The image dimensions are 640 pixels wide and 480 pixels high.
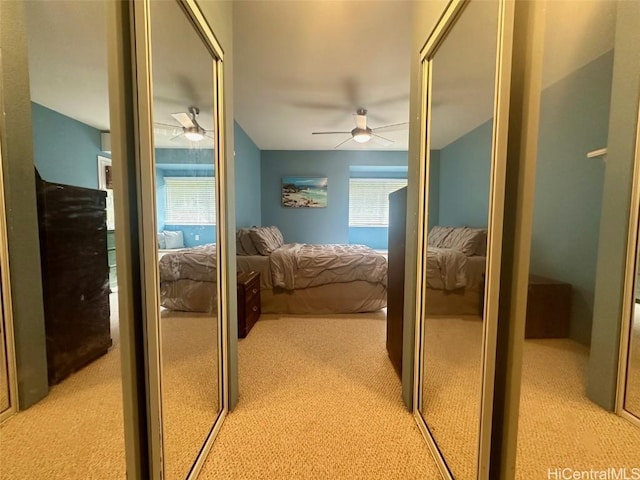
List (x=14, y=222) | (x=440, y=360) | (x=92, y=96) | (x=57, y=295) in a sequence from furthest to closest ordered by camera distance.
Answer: (x=440, y=360) < (x=57, y=295) < (x=14, y=222) < (x=92, y=96)

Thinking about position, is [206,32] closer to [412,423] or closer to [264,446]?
[264,446]

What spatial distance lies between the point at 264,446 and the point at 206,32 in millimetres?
1970

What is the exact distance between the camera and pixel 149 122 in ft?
2.49

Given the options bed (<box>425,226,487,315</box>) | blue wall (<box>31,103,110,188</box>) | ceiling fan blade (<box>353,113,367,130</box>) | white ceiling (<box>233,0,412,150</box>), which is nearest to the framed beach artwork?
white ceiling (<box>233,0,412,150</box>)

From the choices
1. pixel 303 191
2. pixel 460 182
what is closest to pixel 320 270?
pixel 460 182

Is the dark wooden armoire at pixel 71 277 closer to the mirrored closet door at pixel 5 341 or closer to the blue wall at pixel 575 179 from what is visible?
the mirrored closet door at pixel 5 341

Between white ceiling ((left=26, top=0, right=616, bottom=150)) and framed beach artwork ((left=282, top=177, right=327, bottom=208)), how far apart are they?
1325 mm

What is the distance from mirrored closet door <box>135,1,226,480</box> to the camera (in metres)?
0.82

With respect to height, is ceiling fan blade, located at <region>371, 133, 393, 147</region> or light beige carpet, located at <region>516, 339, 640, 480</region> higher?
ceiling fan blade, located at <region>371, 133, 393, 147</region>

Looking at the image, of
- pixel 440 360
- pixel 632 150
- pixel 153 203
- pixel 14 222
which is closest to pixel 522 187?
pixel 632 150

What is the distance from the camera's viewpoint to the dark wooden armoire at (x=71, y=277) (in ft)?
3.53

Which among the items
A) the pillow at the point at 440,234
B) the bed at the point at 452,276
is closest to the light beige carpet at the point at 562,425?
the bed at the point at 452,276

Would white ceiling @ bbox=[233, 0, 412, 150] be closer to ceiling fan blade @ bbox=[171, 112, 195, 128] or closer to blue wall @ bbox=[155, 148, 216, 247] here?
ceiling fan blade @ bbox=[171, 112, 195, 128]

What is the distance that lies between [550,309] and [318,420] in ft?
4.09
